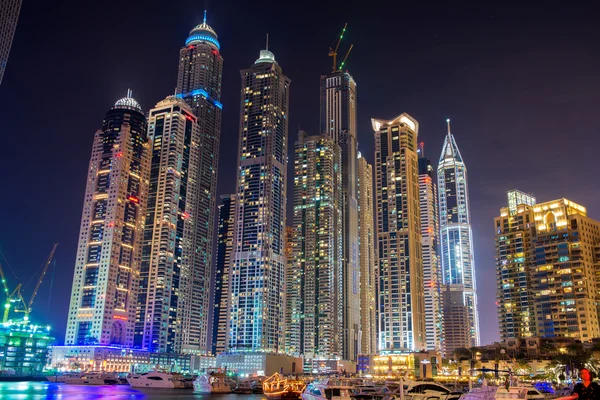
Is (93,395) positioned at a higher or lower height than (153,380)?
lower

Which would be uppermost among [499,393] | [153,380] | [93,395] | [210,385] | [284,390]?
[499,393]

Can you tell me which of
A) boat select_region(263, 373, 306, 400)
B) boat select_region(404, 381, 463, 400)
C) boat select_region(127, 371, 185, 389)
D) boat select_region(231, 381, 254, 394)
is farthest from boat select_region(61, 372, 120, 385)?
boat select_region(404, 381, 463, 400)

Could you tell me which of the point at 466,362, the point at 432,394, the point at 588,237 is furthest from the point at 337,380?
the point at 588,237

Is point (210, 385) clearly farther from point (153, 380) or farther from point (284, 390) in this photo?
point (284, 390)

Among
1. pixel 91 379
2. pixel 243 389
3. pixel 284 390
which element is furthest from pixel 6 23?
pixel 91 379

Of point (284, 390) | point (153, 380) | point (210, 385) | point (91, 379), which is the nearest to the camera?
point (284, 390)

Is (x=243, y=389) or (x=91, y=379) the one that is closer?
(x=243, y=389)

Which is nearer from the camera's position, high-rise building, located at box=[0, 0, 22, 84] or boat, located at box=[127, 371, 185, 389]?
high-rise building, located at box=[0, 0, 22, 84]

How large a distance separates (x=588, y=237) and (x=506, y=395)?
167856mm

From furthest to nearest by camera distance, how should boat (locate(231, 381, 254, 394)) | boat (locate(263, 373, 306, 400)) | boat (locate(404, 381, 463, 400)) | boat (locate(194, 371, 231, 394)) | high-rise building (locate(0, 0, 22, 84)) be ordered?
boat (locate(231, 381, 254, 394)) < boat (locate(194, 371, 231, 394)) < boat (locate(263, 373, 306, 400)) < high-rise building (locate(0, 0, 22, 84)) < boat (locate(404, 381, 463, 400))

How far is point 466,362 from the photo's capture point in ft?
569

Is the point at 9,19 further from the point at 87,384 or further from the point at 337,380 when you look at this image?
the point at 87,384

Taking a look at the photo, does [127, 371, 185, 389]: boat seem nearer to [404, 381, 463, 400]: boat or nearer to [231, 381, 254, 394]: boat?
[231, 381, 254, 394]: boat

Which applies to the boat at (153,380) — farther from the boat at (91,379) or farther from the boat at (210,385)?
the boat at (91,379)
